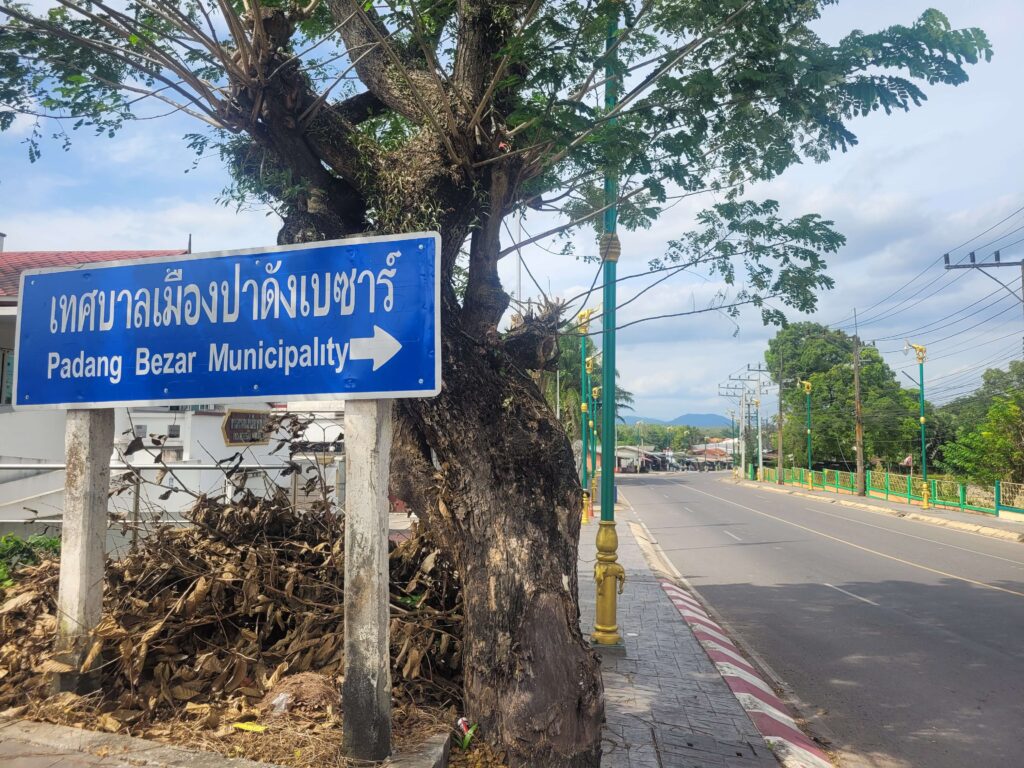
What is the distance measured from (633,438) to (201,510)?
6723 inches

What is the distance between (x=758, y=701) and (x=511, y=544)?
332cm

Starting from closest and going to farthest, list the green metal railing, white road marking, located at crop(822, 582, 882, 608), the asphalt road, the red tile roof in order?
the asphalt road → white road marking, located at crop(822, 582, 882, 608) → the red tile roof → the green metal railing

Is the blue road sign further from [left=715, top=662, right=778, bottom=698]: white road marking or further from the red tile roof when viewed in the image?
the red tile roof

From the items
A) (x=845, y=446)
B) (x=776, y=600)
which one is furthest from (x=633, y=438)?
(x=776, y=600)

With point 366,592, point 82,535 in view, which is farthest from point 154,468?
point 366,592

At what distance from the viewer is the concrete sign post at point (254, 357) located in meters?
3.24

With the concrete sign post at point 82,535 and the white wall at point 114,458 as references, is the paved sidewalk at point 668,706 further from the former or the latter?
the white wall at point 114,458

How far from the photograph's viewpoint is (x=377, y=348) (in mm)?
3318

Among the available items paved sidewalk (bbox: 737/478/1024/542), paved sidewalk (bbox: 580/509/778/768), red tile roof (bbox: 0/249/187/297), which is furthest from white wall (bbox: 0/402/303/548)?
paved sidewalk (bbox: 737/478/1024/542)

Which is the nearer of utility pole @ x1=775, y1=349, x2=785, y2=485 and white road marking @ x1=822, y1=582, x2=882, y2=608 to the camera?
white road marking @ x1=822, y1=582, x2=882, y2=608

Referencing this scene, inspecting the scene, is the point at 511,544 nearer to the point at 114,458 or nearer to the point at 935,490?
the point at 114,458

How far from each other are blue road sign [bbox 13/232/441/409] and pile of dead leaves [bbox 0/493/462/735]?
1362 mm

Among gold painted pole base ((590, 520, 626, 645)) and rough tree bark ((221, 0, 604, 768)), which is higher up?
rough tree bark ((221, 0, 604, 768))

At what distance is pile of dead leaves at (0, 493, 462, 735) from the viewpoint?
155 inches
